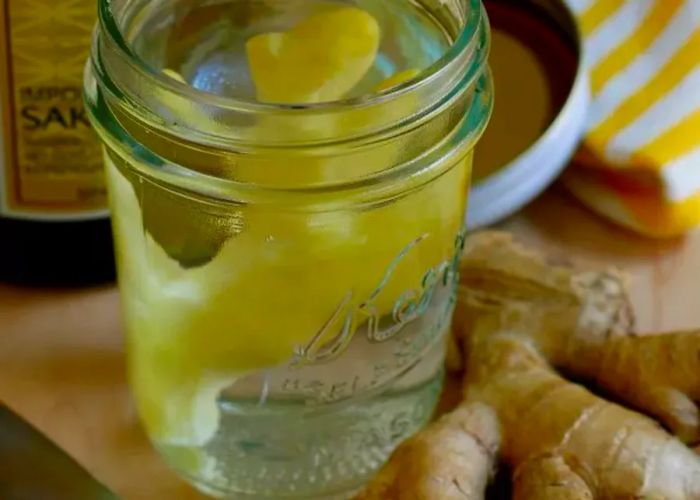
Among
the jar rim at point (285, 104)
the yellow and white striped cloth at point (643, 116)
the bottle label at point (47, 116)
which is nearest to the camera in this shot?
the jar rim at point (285, 104)

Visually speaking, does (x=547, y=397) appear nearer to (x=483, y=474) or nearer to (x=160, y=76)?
(x=483, y=474)

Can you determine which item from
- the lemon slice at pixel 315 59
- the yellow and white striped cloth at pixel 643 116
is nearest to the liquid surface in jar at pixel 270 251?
the lemon slice at pixel 315 59

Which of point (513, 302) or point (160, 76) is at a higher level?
point (160, 76)

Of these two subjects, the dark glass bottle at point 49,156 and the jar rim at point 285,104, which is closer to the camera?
the jar rim at point 285,104

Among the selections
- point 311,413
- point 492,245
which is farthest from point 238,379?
point 492,245

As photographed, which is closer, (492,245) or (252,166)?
(252,166)

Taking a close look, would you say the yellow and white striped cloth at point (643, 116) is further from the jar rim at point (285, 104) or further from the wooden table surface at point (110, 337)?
the jar rim at point (285, 104)

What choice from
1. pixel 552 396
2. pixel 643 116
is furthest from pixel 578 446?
pixel 643 116
